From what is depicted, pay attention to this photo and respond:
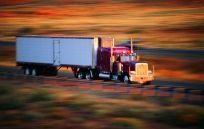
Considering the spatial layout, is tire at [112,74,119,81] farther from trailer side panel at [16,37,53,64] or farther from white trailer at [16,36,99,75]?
trailer side panel at [16,37,53,64]

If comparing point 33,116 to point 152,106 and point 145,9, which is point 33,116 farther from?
point 145,9

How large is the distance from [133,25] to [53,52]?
1437 inches

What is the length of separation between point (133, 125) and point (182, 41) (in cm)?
4223

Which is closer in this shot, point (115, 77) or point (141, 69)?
point (141, 69)

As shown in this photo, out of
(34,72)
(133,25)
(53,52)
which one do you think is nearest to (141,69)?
(53,52)

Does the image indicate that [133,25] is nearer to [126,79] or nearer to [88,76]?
[88,76]

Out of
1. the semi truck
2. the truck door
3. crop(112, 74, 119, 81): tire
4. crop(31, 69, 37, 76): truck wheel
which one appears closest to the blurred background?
the semi truck

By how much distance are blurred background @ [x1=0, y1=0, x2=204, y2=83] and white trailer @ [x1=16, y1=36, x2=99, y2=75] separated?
7.23 meters

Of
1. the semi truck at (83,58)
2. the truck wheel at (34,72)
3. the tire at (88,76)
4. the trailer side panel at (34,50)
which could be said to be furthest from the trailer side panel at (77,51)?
the truck wheel at (34,72)

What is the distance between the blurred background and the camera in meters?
44.7

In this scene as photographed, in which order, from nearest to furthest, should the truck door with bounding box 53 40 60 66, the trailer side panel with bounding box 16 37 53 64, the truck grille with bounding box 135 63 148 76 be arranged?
the truck grille with bounding box 135 63 148 76 → the truck door with bounding box 53 40 60 66 → the trailer side panel with bounding box 16 37 53 64

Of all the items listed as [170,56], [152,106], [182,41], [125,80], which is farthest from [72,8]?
[152,106]

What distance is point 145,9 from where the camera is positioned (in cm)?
8688

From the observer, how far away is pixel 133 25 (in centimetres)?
7206
